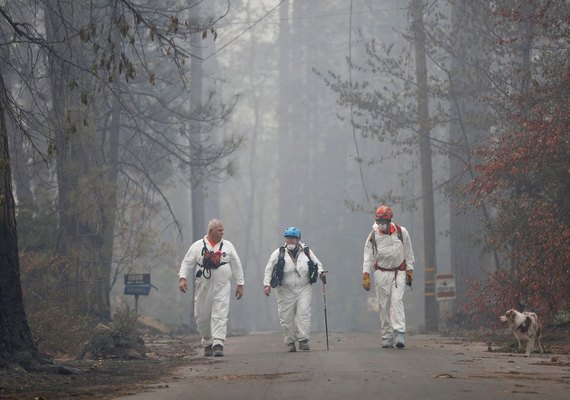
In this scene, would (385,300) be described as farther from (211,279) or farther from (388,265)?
(211,279)

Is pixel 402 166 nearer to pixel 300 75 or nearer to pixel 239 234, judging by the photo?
pixel 300 75

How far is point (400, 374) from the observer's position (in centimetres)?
1348

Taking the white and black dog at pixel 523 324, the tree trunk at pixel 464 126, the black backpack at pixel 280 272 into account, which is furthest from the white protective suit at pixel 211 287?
the tree trunk at pixel 464 126

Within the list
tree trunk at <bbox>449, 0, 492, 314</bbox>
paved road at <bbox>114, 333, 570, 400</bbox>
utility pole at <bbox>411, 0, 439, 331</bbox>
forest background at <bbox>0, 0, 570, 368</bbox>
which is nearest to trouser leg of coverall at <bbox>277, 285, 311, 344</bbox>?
paved road at <bbox>114, 333, 570, 400</bbox>

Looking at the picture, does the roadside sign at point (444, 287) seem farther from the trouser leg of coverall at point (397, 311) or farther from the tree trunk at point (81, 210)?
the trouser leg of coverall at point (397, 311)

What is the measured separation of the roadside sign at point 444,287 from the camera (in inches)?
1188

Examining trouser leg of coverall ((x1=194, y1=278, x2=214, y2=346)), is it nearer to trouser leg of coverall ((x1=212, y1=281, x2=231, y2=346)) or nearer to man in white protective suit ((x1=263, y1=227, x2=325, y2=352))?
trouser leg of coverall ((x1=212, y1=281, x2=231, y2=346))

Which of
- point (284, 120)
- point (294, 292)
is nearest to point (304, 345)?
point (294, 292)

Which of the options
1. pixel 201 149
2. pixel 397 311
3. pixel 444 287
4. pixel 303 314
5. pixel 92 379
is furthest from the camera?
pixel 444 287

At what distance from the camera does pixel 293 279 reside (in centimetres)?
1988

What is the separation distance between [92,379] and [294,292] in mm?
6433

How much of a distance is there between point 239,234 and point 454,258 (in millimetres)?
70218

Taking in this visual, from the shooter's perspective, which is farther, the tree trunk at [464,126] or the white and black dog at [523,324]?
the tree trunk at [464,126]

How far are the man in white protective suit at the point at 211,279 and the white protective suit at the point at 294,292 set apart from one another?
70 cm
